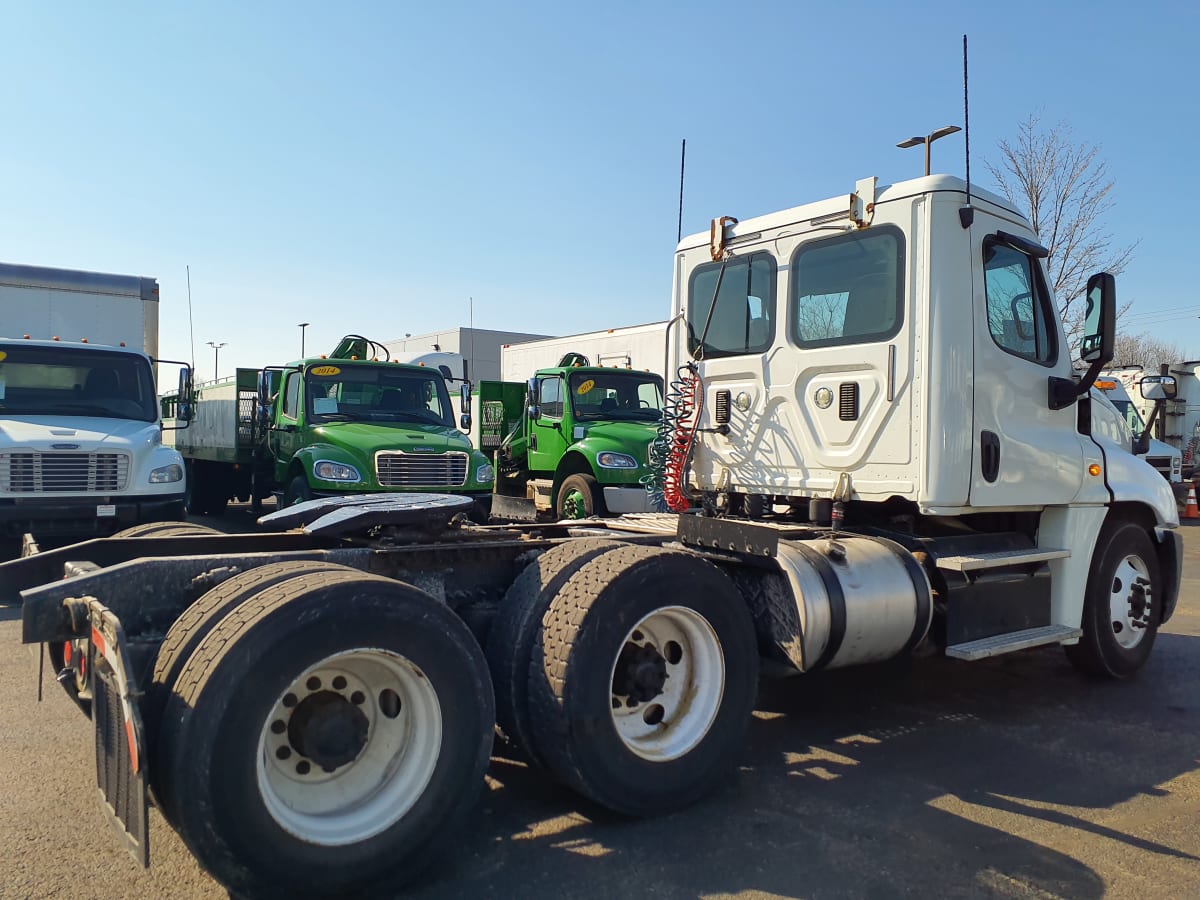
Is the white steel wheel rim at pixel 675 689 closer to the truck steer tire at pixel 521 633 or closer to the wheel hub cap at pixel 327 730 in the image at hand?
the truck steer tire at pixel 521 633

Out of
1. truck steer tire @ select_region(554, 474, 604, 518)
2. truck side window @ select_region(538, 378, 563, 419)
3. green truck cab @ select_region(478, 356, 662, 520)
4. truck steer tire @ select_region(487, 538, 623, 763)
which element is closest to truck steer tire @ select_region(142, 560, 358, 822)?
truck steer tire @ select_region(487, 538, 623, 763)

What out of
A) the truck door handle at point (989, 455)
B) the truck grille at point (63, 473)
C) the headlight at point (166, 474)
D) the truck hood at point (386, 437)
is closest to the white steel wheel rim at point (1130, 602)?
the truck door handle at point (989, 455)

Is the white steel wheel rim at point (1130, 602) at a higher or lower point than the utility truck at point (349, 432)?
lower

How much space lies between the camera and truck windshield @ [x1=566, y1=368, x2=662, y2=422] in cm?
1240

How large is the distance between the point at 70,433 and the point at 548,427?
5.85 m

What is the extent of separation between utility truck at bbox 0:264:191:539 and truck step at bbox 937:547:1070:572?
7.31 m

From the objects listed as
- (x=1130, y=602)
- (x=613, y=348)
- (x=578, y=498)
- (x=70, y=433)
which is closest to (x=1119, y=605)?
(x=1130, y=602)

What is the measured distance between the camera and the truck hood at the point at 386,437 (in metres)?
10.2

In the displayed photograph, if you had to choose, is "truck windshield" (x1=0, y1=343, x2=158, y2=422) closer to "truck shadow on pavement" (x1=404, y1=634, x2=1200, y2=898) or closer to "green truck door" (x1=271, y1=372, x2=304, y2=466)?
"green truck door" (x1=271, y1=372, x2=304, y2=466)

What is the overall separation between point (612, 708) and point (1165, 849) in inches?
90.2

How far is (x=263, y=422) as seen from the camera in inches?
494

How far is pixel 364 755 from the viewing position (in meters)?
3.32

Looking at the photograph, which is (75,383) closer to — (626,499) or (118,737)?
(626,499)

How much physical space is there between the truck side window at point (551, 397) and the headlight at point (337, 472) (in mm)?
3327
